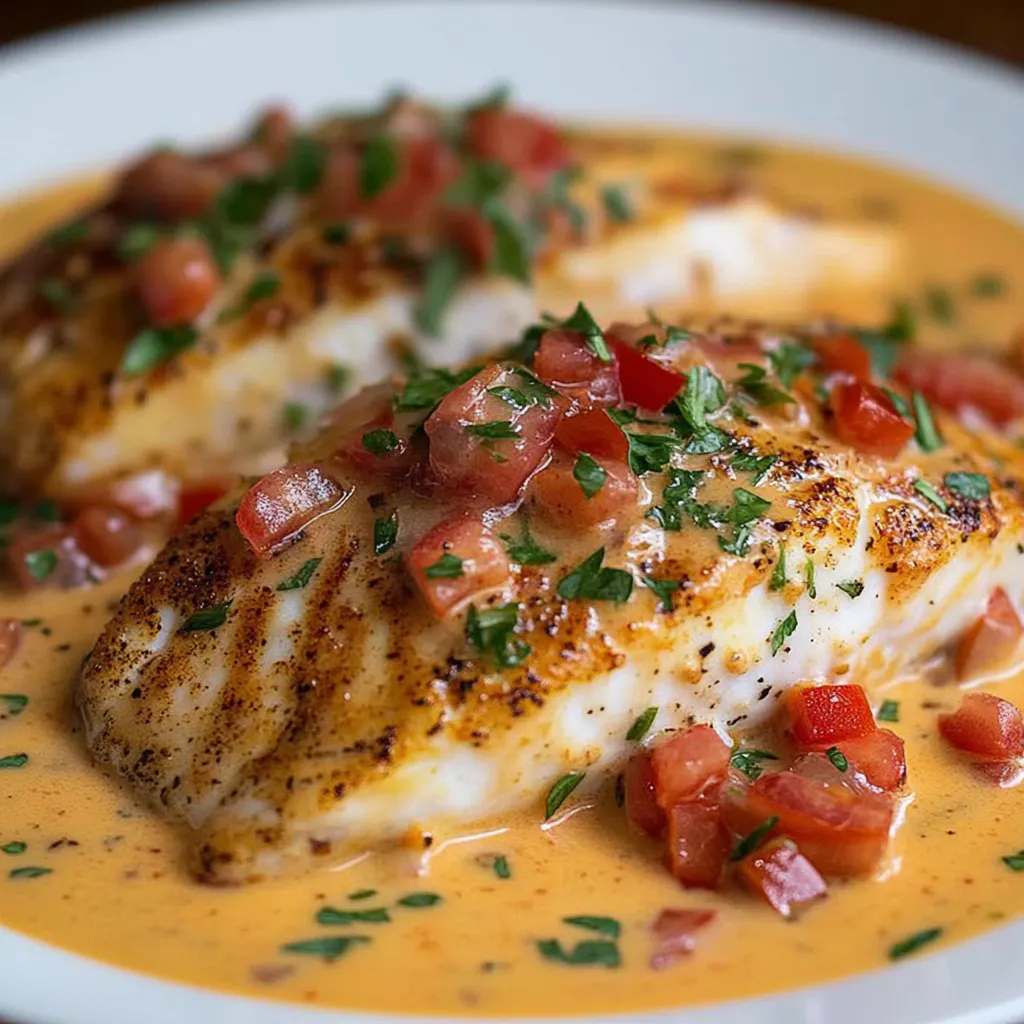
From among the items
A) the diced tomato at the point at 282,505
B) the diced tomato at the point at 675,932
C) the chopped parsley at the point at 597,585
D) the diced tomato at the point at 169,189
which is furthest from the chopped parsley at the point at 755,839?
the diced tomato at the point at 169,189

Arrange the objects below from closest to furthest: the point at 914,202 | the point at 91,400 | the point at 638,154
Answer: the point at 91,400, the point at 638,154, the point at 914,202

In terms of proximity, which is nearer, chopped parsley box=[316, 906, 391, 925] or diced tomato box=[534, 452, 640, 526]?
chopped parsley box=[316, 906, 391, 925]

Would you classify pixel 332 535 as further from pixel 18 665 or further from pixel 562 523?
pixel 18 665

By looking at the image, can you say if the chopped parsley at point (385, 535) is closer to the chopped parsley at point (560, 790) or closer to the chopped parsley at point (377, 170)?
the chopped parsley at point (560, 790)

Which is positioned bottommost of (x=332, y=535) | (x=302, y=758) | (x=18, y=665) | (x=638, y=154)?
(x=18, y=665)

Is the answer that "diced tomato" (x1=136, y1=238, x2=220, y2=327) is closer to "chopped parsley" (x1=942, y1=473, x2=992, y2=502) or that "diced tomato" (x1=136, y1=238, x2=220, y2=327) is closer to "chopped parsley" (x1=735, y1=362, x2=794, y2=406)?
"chopped parsley" (x1=735, y1=362, x2=794, y2=406)

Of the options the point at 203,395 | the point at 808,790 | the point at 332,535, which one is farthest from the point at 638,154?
the point at 808,790

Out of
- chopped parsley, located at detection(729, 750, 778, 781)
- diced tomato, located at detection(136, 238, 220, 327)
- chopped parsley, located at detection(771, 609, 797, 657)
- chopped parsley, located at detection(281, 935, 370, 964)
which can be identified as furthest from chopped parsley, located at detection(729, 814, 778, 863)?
diced tomato, located at detection(136, 238, 220, 327)
